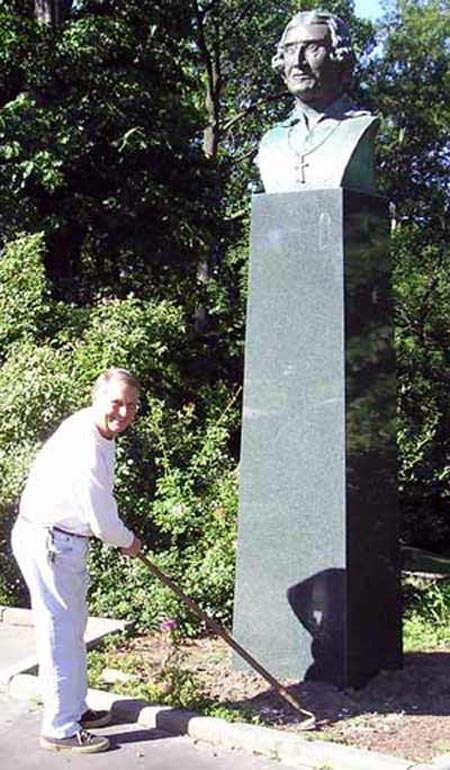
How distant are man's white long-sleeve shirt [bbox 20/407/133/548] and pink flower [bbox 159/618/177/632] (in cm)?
204

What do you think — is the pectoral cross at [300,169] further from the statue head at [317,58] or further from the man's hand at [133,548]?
the man's hand at [133,548]

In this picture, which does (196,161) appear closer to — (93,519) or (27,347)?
(27,347)

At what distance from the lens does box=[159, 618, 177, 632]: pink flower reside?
6.43m

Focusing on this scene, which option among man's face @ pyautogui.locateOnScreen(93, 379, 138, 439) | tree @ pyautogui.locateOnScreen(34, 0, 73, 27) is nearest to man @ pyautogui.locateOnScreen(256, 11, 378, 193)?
man's face @ pyautogui.locateOnScreen(93, 379, 138, 439)

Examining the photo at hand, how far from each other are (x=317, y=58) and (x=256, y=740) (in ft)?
12.1

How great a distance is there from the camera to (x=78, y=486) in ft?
14.5

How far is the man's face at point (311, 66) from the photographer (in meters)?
5.73

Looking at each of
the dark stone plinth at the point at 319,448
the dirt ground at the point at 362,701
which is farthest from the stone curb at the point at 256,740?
the dark stone plinth at the point at 319,448

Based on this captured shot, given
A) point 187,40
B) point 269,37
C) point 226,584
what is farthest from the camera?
point 269,37

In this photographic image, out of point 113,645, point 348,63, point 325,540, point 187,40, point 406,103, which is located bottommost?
point 113,645

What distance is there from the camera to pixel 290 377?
5590 mm

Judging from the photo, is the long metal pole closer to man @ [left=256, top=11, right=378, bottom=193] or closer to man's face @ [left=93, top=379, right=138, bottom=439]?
man's face @ [left=93, top=379, right=138, bottom=439]

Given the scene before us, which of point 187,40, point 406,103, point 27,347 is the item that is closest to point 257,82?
point 406,103

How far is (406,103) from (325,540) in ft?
68.1
